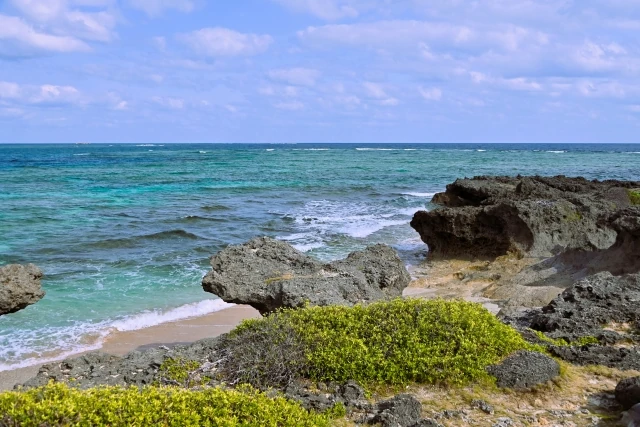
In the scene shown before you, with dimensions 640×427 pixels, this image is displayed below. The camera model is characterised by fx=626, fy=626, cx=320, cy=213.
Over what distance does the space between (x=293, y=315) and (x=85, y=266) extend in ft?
39.8

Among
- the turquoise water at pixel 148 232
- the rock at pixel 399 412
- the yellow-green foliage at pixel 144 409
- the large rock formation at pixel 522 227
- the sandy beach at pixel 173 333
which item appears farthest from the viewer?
the large rock formation at pixel 522 227

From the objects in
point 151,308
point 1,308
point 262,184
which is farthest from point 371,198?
point 1,308

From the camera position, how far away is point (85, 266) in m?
17.6

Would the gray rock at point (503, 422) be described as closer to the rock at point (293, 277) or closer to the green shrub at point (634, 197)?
the rock at point (293, 277)

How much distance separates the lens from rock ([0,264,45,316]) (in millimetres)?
9305

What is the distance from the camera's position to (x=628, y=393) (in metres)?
5.98

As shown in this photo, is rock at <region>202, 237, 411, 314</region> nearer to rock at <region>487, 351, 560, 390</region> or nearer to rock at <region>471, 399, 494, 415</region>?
rock at <region>487, 351, 560, 390</region>

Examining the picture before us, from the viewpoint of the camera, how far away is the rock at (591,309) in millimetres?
8380

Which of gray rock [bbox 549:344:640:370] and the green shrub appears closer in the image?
gray rock [bbox 549:344:640:370]

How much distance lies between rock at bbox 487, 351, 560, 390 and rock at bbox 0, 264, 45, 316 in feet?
22.5

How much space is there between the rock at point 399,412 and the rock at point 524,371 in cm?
119

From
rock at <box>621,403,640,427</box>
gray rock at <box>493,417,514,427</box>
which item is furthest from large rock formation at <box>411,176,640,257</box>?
gray rock at <box>493,417,514,427</box>

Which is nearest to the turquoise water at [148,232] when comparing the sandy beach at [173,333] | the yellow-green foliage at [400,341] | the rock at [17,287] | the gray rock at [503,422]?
the sandy beach at [173,333]

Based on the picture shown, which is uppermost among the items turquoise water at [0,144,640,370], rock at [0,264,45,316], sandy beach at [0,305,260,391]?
rock at [0,264,45,316]
